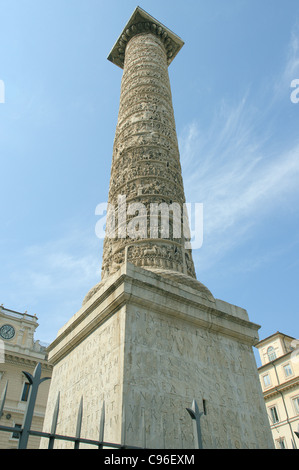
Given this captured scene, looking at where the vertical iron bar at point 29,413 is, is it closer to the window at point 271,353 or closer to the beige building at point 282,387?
the beige building at point 282,387

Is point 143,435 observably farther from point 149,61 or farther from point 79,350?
point 149,61

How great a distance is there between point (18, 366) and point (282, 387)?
12818 mm

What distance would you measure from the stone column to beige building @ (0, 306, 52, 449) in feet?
33.4

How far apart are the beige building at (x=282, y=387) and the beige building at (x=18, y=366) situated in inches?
441

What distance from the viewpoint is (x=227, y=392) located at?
14.0 feet

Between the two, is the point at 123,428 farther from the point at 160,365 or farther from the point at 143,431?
the point at 160,365

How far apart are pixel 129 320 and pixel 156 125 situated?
4.25m

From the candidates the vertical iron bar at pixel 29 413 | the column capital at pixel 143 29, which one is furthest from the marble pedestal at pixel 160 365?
the column capital at pixel 143 29

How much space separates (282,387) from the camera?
741 inches

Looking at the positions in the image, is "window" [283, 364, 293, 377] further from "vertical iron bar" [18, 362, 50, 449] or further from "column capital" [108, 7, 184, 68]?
"vertical iron bar" [18, 362, 50, 449]

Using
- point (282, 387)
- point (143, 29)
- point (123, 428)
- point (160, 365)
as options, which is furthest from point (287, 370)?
point (123, 428)

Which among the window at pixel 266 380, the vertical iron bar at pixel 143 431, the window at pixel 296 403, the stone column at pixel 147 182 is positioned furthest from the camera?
the window at pixel 266 380

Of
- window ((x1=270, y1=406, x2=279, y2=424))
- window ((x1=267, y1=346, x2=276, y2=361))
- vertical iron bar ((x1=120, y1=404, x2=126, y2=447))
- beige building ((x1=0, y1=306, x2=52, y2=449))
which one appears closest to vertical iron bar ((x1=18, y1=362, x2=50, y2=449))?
vertical iron bar ((x1=120, y1=404, x2=126, y2=447))

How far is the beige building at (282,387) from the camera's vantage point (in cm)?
1816
